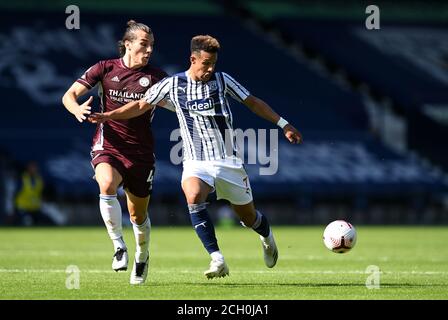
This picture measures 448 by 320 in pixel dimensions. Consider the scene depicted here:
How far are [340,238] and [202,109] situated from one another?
6.92 ft

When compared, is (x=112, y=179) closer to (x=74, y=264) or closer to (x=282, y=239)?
(x=74, y=264)

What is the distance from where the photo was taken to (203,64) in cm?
1008

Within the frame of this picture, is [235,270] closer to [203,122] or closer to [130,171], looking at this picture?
[130,171]

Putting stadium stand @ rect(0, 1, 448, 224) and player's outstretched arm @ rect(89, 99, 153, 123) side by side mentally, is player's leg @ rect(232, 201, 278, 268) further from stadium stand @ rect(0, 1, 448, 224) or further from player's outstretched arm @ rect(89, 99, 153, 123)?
stadium stand @ rect(0, 1, 448, 224)

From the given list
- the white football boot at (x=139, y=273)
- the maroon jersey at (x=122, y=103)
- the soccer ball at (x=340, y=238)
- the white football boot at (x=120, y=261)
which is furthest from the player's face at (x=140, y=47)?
the soccer ball at (x=340, y=238)

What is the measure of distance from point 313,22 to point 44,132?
38.7 ft

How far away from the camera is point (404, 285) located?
33.6 ft

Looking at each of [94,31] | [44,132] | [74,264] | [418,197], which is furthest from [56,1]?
[74,264]

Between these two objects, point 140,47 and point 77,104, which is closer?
point 77,104

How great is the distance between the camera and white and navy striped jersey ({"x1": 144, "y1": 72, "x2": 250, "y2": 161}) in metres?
10.2

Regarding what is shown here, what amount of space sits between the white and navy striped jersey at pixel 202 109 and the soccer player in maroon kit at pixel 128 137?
1.35ft

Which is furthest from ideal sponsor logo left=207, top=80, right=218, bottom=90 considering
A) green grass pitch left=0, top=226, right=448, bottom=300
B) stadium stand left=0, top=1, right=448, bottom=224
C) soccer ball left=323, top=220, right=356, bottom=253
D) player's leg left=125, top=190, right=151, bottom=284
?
stadium stand left=0, top=1, right=448, bottom=224

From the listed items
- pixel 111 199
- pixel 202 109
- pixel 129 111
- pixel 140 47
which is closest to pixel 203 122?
pixel 202 109

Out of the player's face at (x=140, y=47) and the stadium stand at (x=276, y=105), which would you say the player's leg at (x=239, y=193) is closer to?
the player's face at (x=140, y=47)
